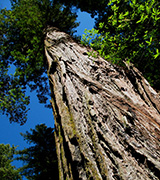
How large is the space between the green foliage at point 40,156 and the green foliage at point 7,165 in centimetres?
620

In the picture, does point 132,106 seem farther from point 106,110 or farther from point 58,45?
point 58,45

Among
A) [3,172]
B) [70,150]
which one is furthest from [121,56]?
[3,172]

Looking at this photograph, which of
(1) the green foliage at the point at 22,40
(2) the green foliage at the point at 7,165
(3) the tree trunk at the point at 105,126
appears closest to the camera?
(3) the tree trunk at the point at 105,126

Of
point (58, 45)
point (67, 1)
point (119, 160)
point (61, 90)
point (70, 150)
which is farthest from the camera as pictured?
point (67, 1)

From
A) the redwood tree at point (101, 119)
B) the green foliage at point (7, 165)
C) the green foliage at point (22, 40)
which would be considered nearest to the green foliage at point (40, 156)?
the green foliage at point (22, 40)

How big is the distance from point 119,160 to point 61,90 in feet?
4.72

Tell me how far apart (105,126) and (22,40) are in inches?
333

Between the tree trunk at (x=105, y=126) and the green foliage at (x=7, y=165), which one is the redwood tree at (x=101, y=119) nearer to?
the tree trunk at (x=105, y=126)

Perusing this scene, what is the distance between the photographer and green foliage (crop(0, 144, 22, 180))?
1431 cm

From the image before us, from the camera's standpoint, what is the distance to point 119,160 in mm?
1095

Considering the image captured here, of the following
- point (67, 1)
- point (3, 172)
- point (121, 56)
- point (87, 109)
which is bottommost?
point (87, 109)

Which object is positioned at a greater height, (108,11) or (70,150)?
(108,11)

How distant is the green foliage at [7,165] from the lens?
14309 mm

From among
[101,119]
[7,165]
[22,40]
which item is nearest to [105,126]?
[101,119]
